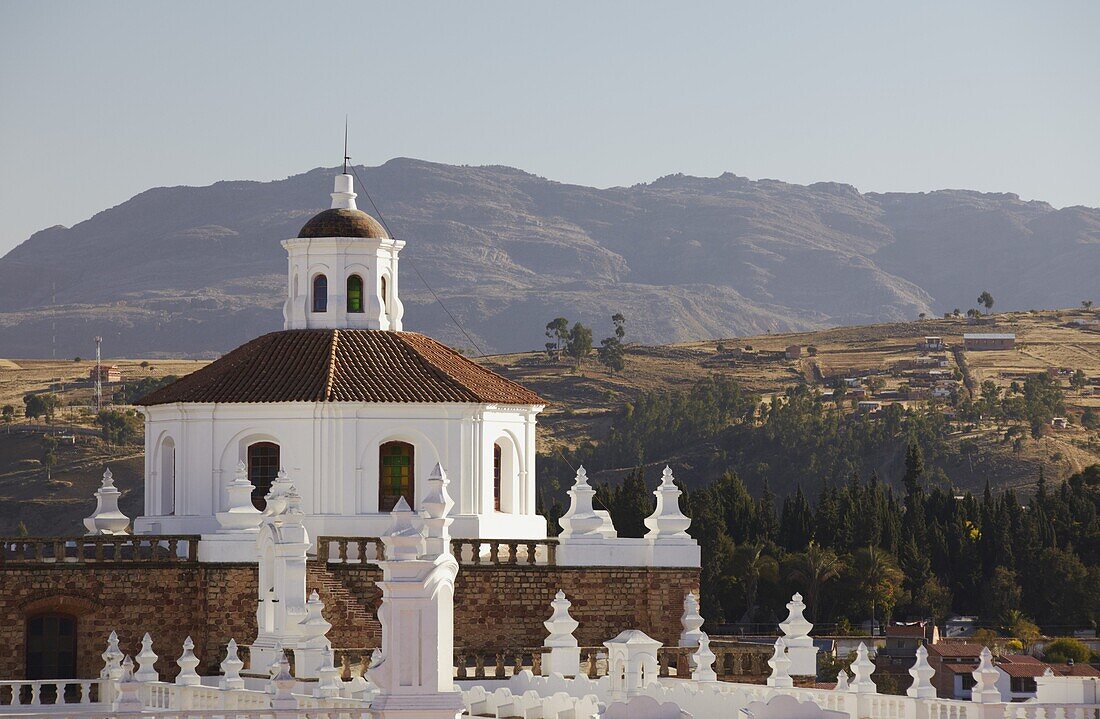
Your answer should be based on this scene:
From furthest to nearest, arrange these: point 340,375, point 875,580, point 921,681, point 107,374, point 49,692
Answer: point 107,374 → point 875,580 → point 340,375 → point 49,692 → point 921,681

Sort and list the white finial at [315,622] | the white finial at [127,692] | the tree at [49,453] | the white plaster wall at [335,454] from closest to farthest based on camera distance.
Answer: the white finial at [127,692] < the white finial at [315,622] < the white plaster wall at [335,454] < the tree at [49,453]

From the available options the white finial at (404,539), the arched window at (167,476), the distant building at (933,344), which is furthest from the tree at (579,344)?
the white finial at (404,539)

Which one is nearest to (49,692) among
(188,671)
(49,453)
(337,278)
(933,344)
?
(188,671)

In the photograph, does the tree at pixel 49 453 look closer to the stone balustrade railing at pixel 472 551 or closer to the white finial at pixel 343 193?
the white finial at pixel 343 193

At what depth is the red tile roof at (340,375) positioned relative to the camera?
48.2 meters

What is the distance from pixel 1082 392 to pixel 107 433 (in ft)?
237

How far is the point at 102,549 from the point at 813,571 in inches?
1928

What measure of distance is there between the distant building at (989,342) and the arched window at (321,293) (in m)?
142

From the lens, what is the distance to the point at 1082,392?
171 metres

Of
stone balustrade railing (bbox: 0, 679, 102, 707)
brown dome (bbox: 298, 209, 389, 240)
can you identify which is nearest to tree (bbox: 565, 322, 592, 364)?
brown dome (bbox: 298, 209, 389, 240)

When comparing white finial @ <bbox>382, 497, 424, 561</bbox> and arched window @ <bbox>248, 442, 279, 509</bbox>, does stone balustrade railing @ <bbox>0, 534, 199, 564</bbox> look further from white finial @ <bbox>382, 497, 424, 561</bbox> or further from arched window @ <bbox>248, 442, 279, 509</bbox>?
white finial @ <bbox>382, 497, 424, 561</bbox>

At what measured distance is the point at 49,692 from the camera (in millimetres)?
44438

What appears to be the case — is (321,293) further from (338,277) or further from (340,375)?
(340,375)

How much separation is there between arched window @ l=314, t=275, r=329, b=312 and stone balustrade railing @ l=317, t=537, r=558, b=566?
6.70 m
